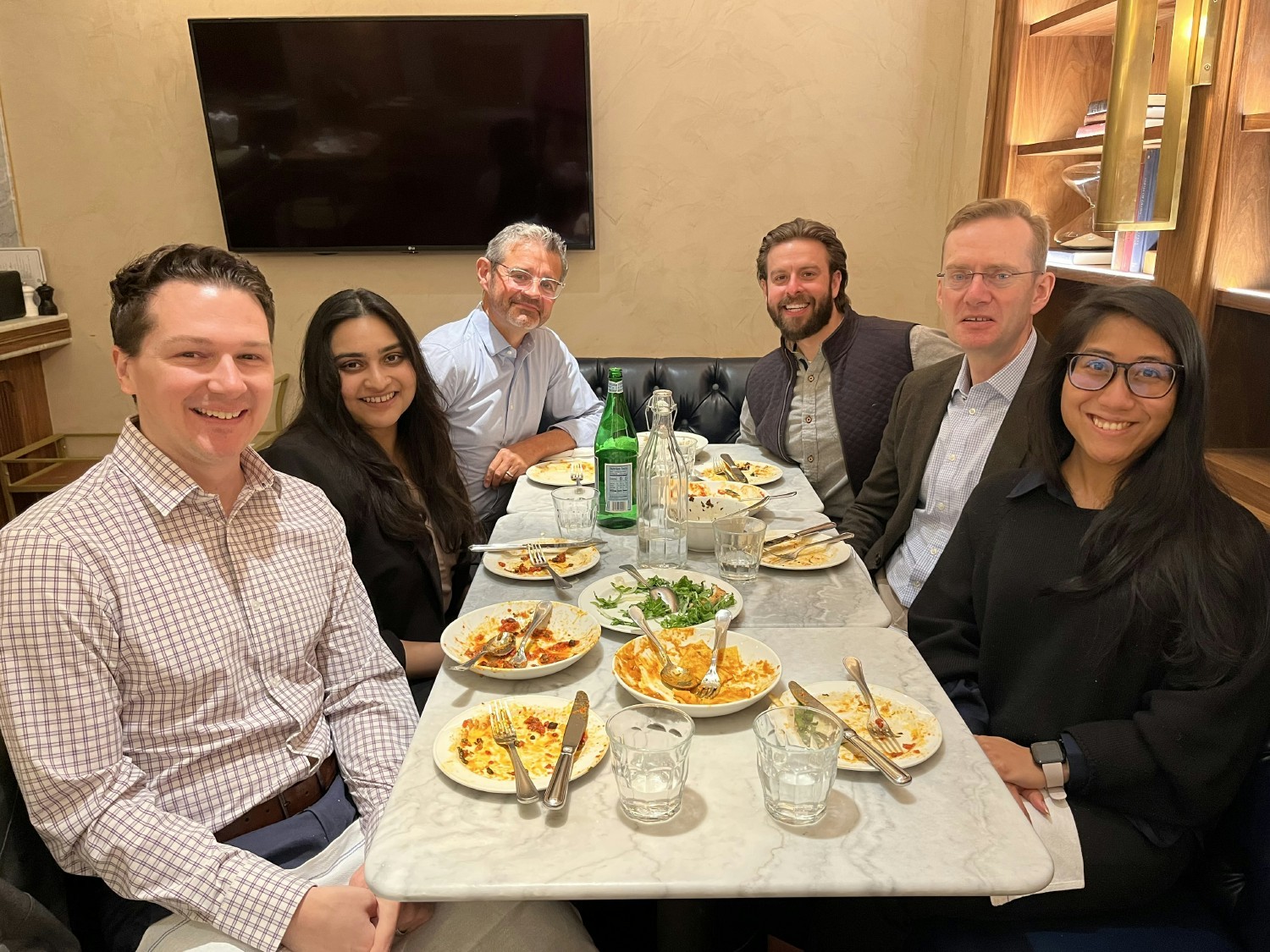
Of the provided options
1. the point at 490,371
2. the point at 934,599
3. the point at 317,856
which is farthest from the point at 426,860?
the point at 490,371

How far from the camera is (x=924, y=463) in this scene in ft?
6.98

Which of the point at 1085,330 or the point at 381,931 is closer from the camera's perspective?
the point at 381,931

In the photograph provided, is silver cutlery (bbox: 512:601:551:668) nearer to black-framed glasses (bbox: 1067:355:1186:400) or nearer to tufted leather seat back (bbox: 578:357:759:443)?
black-framed glasses (bbox: 1067:355:1186:400)

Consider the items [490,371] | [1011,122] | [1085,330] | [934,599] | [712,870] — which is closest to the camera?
[712,870]

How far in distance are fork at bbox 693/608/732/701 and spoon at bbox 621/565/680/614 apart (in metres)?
0.10

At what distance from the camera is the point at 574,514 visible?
1865 mm

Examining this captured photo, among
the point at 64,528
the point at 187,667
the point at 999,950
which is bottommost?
the point at 999,950

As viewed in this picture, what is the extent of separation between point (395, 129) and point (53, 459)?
2.09 m

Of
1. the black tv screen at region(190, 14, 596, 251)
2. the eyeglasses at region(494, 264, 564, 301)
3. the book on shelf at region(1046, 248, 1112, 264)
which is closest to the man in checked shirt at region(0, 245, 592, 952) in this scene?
the eyeglasses at region(494, 264, 564, 301)

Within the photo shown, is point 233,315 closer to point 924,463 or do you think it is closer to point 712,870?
point 712,870

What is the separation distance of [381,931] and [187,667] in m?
0.44

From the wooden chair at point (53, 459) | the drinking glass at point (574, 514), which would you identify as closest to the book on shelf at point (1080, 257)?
the drinking glass at point (574, 514)

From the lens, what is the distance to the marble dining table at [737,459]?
85.3 inches

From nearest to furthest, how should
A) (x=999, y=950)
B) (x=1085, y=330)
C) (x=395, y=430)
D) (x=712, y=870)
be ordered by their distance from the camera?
1. (x=712, y=870)
2. (x=999, y=950)
3. (x=1085, y=330)
4. (x=395, y=430)
